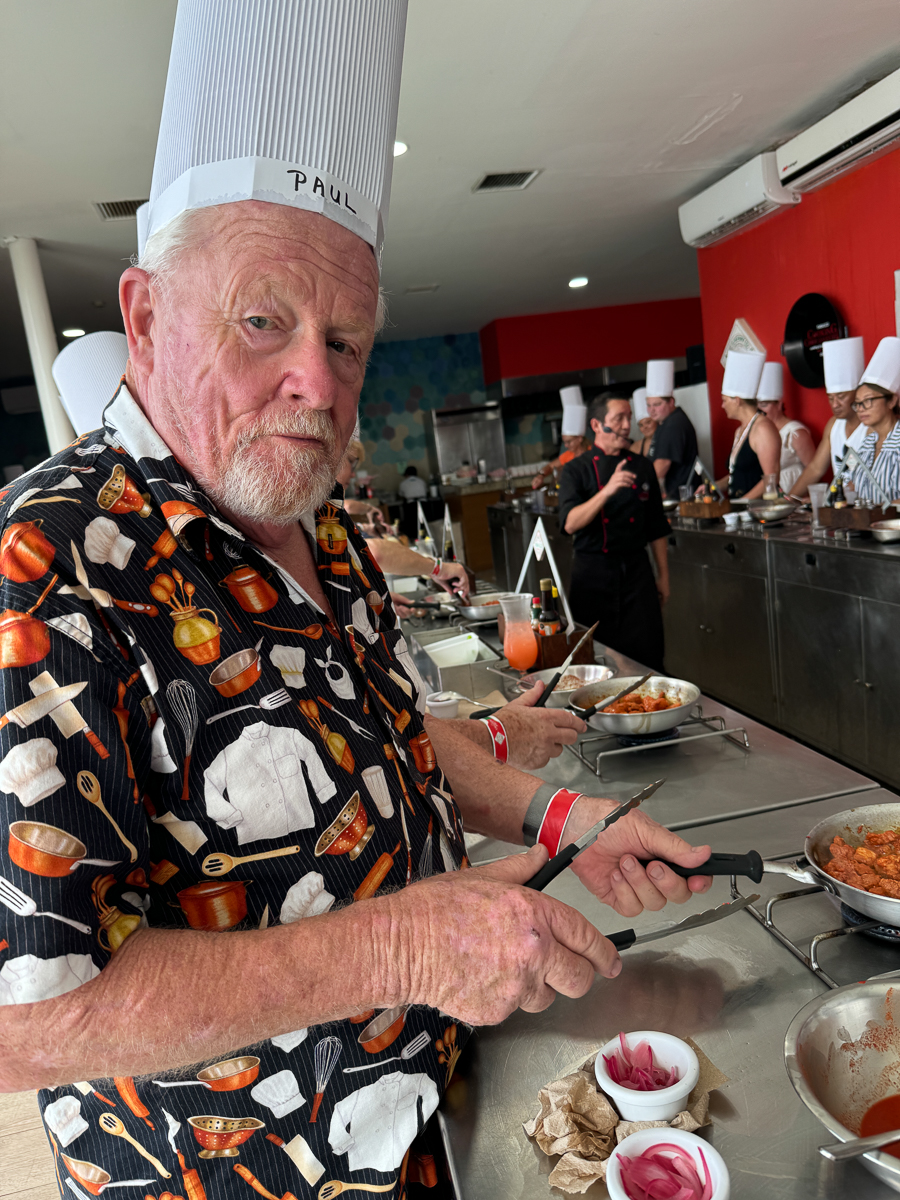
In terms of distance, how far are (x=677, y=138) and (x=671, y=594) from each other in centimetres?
284

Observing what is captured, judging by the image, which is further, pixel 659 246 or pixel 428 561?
pixel 659 246

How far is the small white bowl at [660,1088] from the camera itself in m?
0.71

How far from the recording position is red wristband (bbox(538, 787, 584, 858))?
42.7 inches

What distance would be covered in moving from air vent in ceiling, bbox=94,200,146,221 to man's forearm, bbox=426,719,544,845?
5051 mm

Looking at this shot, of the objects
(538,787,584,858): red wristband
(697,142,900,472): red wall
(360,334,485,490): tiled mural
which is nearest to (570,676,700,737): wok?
(538,787,584,858): red wristband

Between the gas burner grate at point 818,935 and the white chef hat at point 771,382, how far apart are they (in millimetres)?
5910

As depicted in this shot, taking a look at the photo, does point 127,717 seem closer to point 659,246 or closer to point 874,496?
point 874,496

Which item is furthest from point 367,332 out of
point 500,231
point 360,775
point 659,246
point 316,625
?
point 659,246

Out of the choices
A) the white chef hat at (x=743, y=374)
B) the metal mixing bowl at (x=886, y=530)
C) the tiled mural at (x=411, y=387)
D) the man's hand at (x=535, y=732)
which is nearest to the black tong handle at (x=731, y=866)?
the man's hand at (x=535, y=732)

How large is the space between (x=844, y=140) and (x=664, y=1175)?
560 centimetres

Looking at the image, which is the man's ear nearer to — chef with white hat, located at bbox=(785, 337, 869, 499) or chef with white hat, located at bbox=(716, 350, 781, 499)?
chef with white hat, located at bbox=(785, 337, 869, 499)

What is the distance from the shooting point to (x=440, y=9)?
3279mm

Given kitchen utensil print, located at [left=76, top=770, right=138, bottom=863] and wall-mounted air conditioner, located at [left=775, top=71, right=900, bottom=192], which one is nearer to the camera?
kitchen utensil print, located at [left=76, top=770, right=138, bottom=863]

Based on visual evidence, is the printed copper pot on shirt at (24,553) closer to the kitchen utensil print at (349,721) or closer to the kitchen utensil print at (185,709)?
the kitchen utensil print at (185,709)
